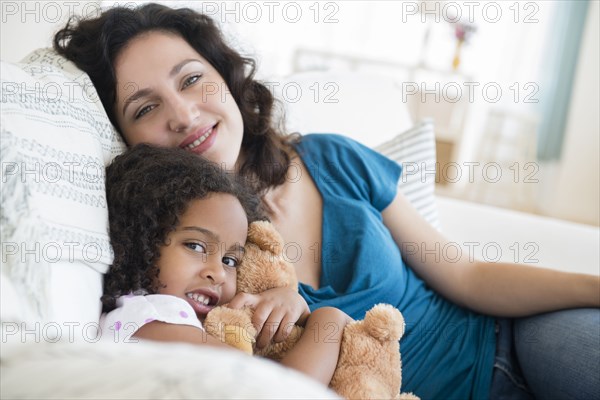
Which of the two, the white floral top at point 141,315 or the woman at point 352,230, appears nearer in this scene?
the white floral top at point 141,315

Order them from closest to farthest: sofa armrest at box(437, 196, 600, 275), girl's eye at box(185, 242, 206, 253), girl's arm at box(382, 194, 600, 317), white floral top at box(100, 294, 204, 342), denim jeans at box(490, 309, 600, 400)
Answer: white floral top at box(100, 294, 204, 342)
girl's eye at box(185, 242, 206, 253)
denim jeans at box(490, 309, 600, 400)
girl's arm at box(382, 194, 600, 317)
sofa armrest at box(437, 196, 600, 275)

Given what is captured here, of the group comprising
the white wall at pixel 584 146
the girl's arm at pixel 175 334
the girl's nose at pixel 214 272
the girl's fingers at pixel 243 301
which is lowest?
the white wall at pixel 584 146

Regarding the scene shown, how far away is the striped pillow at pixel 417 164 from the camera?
4.72ft

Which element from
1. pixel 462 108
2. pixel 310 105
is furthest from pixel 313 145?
pixel 462 108

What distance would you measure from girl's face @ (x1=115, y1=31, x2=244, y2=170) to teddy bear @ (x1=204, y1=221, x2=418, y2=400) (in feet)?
0.91

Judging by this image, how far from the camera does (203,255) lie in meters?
0.82

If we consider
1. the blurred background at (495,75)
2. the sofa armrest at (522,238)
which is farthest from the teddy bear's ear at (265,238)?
the blurred background at (495,75)

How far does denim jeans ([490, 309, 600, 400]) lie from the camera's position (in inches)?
39.9

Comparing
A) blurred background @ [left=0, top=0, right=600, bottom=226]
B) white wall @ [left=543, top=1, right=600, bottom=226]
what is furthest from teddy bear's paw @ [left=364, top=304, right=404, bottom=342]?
white wall @ [left=543, top=1, right=600, bottom=226]

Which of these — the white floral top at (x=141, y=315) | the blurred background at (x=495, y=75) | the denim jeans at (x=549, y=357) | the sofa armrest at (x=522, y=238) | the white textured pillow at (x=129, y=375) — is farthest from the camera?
the blurred background at (x=495, y=75)

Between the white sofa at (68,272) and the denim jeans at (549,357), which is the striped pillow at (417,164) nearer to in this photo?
the white sofa at (68,272)

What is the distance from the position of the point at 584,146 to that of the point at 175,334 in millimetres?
3879

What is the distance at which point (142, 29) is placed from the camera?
111 cm

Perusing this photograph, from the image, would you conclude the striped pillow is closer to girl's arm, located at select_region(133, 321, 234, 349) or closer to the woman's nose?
the woman's nose
